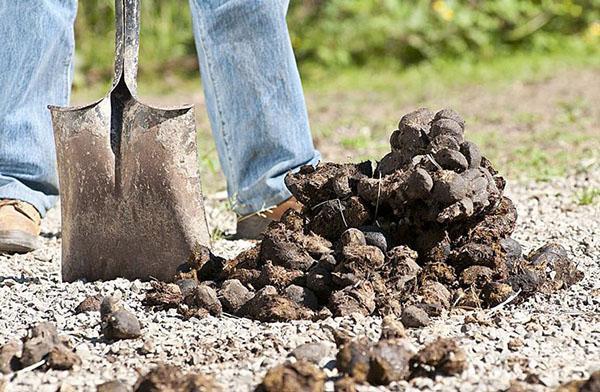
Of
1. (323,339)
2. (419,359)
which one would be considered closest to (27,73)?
(323,339)

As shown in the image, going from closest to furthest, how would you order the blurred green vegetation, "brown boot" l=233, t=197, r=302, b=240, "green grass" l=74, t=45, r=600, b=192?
"brown boot" l=233, t=197, r=302, b=240 < "green grass" l=74, t=45, r=600, b=192 < the blurred green vegetation

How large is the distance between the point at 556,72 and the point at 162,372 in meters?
6.76

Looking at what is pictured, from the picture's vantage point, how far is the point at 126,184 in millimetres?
2932

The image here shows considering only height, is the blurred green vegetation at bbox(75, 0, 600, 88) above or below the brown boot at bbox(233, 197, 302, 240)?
above

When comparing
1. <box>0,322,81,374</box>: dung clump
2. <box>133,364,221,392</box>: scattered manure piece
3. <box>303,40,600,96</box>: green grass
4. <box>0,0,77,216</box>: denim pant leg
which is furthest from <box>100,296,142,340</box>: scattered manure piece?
<box>303,40,600,96</box>: green grass

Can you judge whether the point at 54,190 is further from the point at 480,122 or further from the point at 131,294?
the point at 480,122

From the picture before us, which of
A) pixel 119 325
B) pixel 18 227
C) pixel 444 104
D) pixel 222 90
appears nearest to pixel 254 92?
pixel 222 90

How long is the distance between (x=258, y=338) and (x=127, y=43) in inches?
41.8

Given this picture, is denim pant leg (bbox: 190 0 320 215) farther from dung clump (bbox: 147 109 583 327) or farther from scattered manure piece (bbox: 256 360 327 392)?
scattered manure piece (bbox: 256 360 327 392)

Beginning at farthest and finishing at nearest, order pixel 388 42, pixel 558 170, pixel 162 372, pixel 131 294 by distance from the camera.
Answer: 1. pixel 388 42
2. pixel 558 170
3. pixel 131 294
4. pixel 162 372

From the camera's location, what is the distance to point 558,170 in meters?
4.81

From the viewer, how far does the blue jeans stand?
11.4ft

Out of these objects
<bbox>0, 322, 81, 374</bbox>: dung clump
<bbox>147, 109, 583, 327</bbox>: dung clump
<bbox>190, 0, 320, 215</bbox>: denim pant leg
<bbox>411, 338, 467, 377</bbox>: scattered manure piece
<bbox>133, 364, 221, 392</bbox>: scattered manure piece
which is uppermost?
<bbox>190, 0, 320, 215</bbox>: denim pant leg

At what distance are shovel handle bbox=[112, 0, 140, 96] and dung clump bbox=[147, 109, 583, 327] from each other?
549 millimetres
